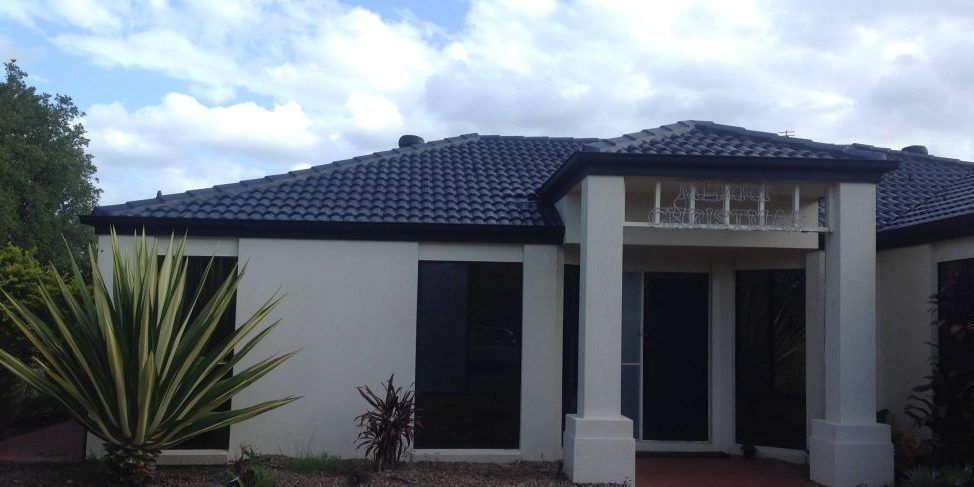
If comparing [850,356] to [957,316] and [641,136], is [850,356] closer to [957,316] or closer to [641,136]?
[957,316]

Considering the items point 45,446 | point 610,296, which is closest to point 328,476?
point 610,296

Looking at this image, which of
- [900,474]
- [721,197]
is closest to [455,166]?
[721,197]

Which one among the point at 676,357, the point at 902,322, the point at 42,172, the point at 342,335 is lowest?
the point at 676,357

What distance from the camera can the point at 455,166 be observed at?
12328 mm

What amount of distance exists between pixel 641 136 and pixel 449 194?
9.06 feet

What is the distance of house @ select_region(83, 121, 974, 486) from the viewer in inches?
341

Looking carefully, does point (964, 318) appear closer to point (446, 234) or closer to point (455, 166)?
point (446, 234)

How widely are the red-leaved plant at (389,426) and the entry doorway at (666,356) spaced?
314 cm

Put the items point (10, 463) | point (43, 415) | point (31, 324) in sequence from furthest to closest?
point (43, 415) → point (10, 463) → point (31, 324)

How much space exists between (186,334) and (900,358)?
8.11m

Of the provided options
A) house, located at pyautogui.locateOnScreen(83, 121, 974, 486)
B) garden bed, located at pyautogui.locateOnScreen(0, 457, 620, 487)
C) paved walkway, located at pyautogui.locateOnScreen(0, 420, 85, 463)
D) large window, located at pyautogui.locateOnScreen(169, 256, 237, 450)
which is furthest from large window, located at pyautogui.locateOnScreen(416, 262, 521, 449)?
paved walkway, located at pyautogui.locateOnScreen(0, 420, 85, 463)

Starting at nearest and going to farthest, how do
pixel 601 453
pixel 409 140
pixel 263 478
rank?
pixel 263 478 → pixel 601 453 → pixel 409 140

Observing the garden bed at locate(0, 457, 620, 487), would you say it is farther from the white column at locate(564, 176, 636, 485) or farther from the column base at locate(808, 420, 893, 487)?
the column base at locate(808, 420, 893, 487)

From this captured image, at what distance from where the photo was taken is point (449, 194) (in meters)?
11.0
